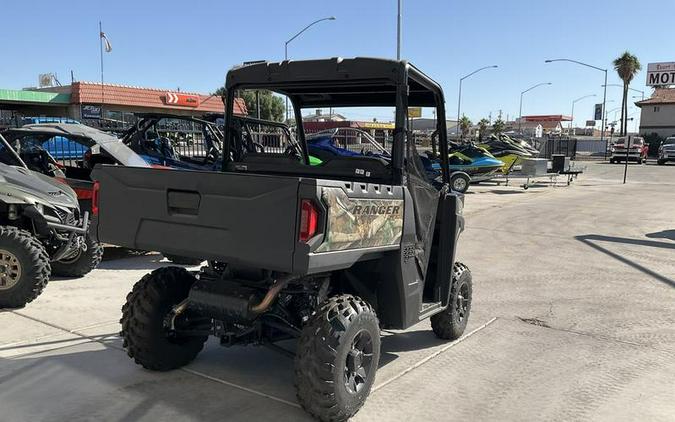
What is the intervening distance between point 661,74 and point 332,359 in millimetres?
69168

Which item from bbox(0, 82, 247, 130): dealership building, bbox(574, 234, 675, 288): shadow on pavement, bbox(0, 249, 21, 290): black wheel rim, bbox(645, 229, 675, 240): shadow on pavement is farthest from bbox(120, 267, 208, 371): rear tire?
bbox(0, 82, 247, 130): dealership building

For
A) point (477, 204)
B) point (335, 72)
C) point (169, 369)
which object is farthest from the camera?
point (477, 204)

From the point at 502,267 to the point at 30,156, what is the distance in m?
7.48

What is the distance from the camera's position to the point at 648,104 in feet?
201

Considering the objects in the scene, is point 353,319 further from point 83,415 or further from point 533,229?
point 533,229

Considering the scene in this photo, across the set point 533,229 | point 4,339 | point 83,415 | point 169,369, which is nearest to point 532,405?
point 169,369

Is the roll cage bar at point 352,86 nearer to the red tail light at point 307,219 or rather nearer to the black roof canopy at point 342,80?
the black roof canopy at point 342,80

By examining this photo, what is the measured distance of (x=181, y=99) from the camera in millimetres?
50375

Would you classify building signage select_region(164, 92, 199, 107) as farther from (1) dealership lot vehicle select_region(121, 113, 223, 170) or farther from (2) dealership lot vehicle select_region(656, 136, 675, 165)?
(1) dealership lot vehicle select_region(121, 113, 223, 170)

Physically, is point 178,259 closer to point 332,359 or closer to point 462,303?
point 332,359

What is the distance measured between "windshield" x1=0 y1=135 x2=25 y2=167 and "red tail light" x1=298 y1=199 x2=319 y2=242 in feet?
18.0

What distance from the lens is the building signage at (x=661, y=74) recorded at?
59.5 meters

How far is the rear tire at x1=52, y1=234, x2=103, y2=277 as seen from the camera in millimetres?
6762

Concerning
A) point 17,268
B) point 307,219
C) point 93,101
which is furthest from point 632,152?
point 307,219
